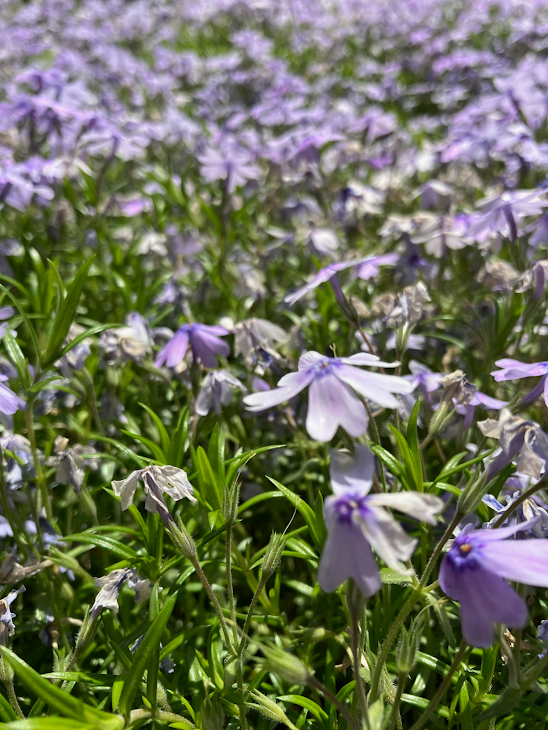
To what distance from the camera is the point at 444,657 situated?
1574mm

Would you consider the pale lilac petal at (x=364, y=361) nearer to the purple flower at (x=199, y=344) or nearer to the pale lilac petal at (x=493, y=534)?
the pale lilac petal at (x=493, y=534)

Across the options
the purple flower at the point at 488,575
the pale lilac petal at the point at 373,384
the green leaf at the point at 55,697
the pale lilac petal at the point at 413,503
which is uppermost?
the pale lilac petal at the point at 373,384

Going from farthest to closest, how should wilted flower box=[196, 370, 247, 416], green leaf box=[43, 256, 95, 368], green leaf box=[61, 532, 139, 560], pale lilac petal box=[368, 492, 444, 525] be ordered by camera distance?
wilted flower box=[196, 370, 247, 416], green leaf box=[43, 256, 95, 368], green leaf box=[61, 532, 139, 560], pale lilac petal box=[368, 492, 444, 525]

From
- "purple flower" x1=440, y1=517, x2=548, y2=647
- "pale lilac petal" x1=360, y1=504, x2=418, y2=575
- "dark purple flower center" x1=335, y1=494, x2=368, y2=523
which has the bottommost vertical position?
"purple flower" x1=440, y1=517, x2=548, y2=647

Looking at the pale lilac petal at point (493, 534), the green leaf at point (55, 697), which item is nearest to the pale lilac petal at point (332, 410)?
the pale lilac petal at point (493, 534)

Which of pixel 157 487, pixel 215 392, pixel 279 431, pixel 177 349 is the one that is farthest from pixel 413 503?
pixel 279 431

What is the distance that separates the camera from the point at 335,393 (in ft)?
3.36

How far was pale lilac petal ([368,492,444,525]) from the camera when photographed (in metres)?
0.82

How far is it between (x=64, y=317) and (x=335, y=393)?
93 centimetres

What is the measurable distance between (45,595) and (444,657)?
1141 millimetres

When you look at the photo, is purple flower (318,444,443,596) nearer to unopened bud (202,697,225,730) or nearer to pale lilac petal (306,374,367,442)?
pale lilac petal (306,374,367,442)

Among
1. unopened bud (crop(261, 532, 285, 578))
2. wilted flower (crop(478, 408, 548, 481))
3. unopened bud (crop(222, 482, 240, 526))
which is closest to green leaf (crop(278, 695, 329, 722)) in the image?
unopened bud (crop(261, 532, 285, 578))

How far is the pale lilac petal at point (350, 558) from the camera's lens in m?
0.84

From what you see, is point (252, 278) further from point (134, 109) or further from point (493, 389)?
point (134, 109)
